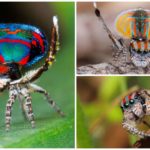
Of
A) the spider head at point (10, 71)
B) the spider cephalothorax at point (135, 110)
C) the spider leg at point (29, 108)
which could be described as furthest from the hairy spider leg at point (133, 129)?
the spider head at point (10, 71)

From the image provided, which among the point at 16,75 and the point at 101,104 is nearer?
the point at 16,75

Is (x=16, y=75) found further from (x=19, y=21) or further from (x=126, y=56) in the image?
(x=126, y=56)

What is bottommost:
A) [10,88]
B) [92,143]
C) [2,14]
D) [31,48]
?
[92,143]

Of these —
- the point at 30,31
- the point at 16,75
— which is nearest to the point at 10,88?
the point at 16,75

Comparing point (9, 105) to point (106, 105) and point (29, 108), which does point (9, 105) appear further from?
point (106, 105)

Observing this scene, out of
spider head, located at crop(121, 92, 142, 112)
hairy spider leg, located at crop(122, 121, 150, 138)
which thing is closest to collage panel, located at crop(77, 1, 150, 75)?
spider head, located at crop(121, 92, 142, 112)

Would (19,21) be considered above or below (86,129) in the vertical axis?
above
